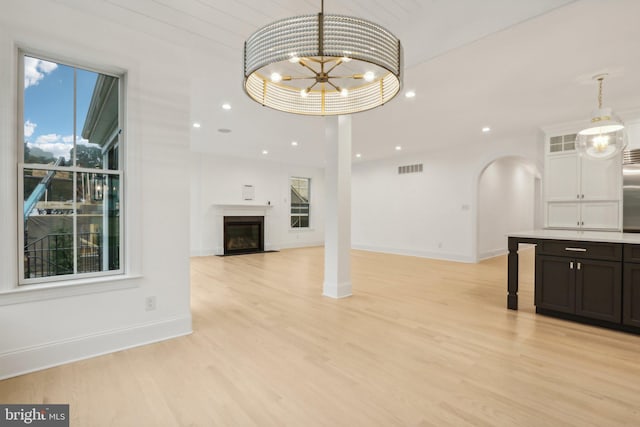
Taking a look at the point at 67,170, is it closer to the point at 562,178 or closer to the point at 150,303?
the point at 150,303

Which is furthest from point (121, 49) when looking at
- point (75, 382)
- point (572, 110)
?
point (572, 110)

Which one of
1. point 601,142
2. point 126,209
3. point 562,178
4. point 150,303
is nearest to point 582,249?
point 601,142

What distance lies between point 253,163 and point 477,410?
8.12 metres

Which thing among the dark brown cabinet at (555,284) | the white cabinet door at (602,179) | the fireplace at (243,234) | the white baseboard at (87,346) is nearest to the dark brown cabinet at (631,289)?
the dark brown cabinet at (555,284)

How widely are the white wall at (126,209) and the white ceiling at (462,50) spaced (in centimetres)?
23

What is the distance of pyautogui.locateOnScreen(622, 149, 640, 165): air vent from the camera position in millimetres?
4668

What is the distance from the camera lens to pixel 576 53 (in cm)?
299

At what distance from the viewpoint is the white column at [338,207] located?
414 centimetres

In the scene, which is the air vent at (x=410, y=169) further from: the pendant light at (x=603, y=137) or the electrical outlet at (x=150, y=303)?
the electrical outlet at (x=150, y=303)

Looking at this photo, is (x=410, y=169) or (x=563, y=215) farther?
(x=410, y=169)

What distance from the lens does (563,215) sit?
209 inches

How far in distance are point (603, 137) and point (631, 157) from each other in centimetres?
222

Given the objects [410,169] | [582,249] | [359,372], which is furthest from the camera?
[410,169]

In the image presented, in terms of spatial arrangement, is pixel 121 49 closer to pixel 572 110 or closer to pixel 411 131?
pixel 411 131
